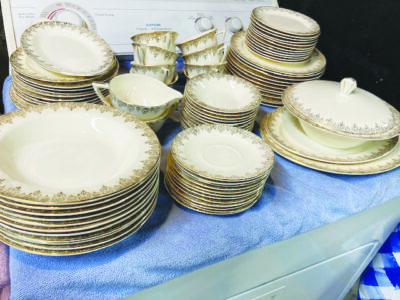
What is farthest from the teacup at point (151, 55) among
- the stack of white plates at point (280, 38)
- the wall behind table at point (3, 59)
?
the wall behind table at point (3, 59)

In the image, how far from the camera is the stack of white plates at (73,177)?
450 millimetres

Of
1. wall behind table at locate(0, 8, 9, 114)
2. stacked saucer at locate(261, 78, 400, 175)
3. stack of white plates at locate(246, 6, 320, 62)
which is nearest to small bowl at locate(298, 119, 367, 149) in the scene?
stacked saucer at locate(261, 78, 400, 175)

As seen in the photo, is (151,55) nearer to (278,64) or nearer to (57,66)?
(57,66)

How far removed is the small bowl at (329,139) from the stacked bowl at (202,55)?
0.81 feet

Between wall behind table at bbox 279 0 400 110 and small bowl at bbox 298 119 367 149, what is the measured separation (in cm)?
32

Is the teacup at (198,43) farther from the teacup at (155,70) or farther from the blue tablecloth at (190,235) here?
the blue tablecloth at (190,235)

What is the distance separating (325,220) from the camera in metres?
0.70

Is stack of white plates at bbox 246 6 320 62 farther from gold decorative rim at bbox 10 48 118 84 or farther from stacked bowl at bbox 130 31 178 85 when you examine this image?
gold decorative rim at bbox 10 48 118 84

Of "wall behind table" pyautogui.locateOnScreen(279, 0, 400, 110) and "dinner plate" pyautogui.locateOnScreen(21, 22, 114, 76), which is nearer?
"dinner plate" pyautogui.locateOnScreen(21, 22, 114, 76)

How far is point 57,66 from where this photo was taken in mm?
723

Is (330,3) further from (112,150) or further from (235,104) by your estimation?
(112,150)

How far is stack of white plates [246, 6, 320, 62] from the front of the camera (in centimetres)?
89

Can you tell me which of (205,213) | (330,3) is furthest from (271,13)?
(205,213)

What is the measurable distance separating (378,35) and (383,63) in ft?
0.25
